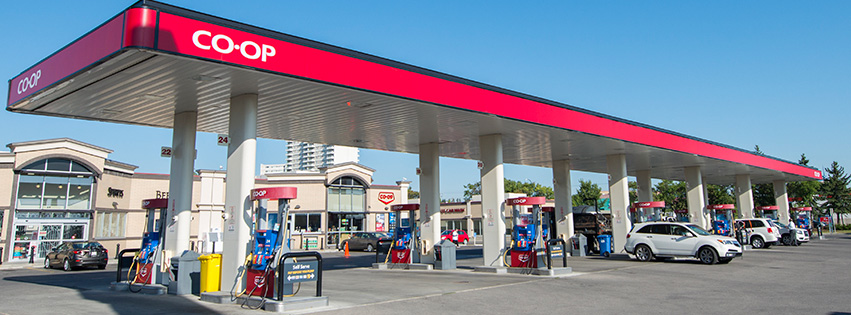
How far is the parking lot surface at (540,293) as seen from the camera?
977 cm

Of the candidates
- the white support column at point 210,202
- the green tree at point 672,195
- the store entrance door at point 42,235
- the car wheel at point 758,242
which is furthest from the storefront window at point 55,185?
the green tree at point 672,195

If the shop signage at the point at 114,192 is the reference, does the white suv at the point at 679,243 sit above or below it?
below

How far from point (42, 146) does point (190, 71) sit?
23.2 m

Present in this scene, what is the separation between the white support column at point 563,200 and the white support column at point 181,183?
16.2 m

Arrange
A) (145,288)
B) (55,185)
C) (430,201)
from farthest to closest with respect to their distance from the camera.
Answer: (55,185) < (430,201) < (145,288)

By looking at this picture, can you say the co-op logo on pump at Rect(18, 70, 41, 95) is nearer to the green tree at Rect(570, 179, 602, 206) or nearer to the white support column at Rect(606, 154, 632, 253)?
the white support column at Rect(606, 154, 632, 253)

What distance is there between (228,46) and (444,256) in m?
11.1

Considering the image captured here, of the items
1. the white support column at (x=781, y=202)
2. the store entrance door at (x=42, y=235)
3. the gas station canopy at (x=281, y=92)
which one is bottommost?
the store entrance door at (x=42, y=235)

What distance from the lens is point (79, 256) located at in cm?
2181

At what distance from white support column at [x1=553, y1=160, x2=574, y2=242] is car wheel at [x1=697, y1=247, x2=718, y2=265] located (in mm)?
6377

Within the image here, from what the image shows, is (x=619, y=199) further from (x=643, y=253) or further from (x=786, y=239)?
(x=786, y=239)

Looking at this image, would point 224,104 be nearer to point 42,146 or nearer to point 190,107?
point 190,107

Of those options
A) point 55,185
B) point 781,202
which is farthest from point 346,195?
point 781,202

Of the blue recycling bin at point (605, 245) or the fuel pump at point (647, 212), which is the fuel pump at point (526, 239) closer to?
the blue recycling bin at point (605, 245)
